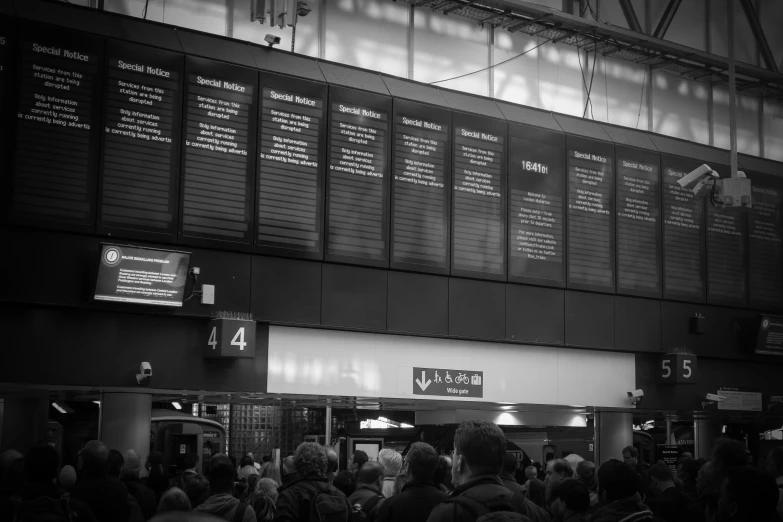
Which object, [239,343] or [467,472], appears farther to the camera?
[239,343]

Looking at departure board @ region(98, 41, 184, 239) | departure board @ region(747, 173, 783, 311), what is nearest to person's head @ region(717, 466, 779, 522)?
departure board @ region(98, 41, 184, 239)

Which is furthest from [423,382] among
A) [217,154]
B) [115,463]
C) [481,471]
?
[481,471]

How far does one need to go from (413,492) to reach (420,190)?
712cm

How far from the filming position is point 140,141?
995 centimetres

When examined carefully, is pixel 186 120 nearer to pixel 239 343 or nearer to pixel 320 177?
pixel 320 177

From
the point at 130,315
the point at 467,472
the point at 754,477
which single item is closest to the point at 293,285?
the point at 130,315

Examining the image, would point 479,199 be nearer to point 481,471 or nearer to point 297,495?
point 297,495

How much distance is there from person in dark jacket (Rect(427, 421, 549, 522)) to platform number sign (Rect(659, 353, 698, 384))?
9.62 m

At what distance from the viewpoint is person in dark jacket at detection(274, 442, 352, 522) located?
207 inches

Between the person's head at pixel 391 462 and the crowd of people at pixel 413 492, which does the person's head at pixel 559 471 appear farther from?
the person's head at pixel 391 462

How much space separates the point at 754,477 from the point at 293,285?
7375 mm

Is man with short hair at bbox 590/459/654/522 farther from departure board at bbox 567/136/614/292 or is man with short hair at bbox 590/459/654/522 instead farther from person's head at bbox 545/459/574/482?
departure board at bbox 567/136/614/292

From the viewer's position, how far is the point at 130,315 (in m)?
9.93

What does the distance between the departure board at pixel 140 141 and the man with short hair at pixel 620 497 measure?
6.35m
